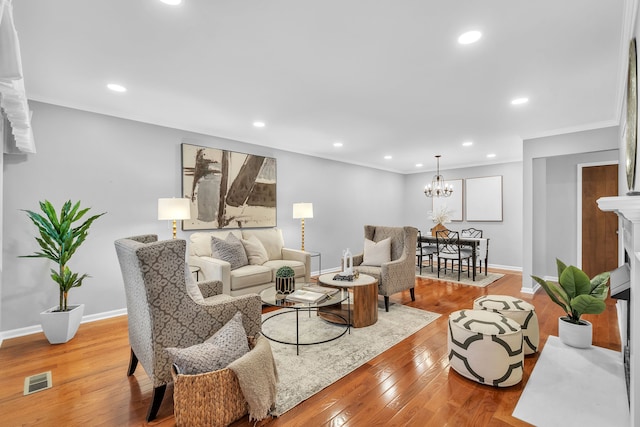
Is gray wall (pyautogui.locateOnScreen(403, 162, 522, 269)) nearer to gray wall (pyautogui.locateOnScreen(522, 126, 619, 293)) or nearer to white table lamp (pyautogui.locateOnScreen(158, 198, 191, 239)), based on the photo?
gray wall (pyautogui.locateOnScreen(522, 126, 619, 293))

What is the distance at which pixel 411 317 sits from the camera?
3.60 m

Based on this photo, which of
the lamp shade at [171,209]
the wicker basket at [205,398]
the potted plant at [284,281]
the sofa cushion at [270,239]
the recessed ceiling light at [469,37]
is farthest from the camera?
the sofa cushion at [270,239]

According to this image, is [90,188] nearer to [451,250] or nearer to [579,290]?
[579,290]

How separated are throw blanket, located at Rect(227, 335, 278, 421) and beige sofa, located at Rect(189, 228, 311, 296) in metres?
1.82

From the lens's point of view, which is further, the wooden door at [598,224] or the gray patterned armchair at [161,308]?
the wooden door at [598,224]

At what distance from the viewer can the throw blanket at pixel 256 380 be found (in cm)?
174

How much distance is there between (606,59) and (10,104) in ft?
14.5

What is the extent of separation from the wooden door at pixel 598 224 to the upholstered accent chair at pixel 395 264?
122 inches

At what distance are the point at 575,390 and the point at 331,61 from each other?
302cm

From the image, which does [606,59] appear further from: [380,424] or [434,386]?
[380,424]

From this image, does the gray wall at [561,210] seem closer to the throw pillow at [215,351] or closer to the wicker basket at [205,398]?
the throw pillow at [215,351]

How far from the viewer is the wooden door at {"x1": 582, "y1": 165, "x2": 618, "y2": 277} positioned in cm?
475

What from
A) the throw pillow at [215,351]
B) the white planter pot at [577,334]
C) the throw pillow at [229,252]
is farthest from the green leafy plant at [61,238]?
the white planter pot at [577,334]

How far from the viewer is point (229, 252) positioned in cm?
404
